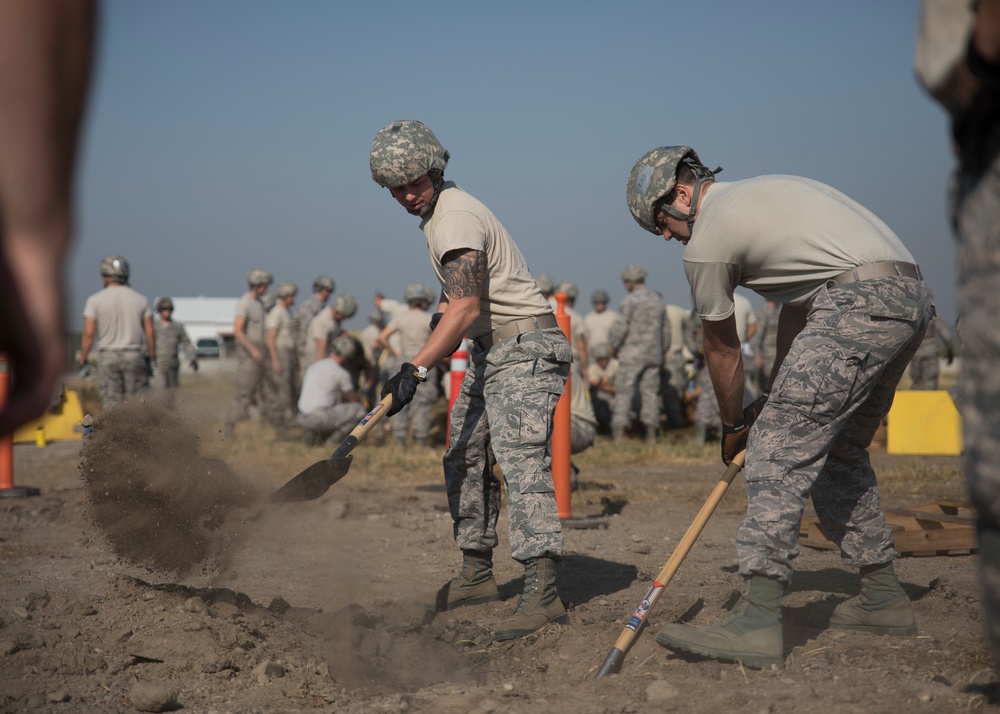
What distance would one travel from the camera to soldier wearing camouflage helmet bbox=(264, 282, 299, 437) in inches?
521

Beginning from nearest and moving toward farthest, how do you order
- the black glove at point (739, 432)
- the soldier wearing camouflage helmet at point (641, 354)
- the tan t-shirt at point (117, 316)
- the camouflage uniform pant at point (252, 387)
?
the black glove at point (739, 432) < the tan t-shirt at point (117, 316) < the soldier wearing camouflage helmet at point (641, 354) < the camouflage uniform pant at point (252, 387)

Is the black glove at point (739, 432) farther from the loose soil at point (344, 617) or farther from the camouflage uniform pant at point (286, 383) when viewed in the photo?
the camouflage uniform pant at point (286, 383)

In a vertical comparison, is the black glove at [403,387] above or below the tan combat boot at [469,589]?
above

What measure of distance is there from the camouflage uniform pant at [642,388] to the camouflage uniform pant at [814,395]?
342 inches

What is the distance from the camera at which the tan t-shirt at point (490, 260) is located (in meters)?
4.27

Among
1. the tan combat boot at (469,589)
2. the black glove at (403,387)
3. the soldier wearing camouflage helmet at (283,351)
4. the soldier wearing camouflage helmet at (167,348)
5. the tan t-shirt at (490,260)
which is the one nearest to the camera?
the black glove at (403,387)

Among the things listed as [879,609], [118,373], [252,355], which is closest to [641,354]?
[252,355]

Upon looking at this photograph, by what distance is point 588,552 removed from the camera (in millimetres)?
5965

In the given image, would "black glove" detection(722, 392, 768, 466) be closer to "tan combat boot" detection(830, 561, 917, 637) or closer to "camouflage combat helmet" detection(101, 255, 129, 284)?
"tan combat boot" detection(830, 561, 917, 637)

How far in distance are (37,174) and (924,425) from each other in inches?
457

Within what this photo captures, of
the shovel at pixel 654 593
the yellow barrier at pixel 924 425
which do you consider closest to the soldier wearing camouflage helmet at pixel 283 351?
the yellow barrier at pixel 924 425

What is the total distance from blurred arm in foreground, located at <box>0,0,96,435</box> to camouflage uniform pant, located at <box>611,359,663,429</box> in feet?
37.6

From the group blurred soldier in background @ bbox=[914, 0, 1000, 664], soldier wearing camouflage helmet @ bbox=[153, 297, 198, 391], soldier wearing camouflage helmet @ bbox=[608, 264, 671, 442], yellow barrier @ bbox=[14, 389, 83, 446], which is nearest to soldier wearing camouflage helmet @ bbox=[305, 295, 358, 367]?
soldier wearing camouflage helmet @ bbox=[153, 297, 198, 391]

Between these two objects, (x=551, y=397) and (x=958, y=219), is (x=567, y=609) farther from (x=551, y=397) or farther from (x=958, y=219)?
(x=958, y=219)
